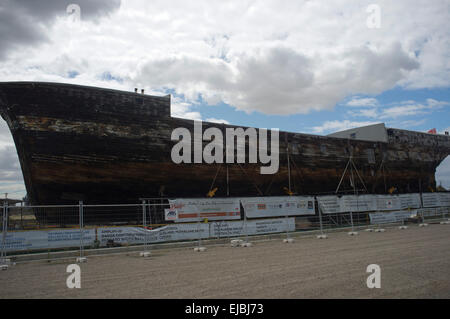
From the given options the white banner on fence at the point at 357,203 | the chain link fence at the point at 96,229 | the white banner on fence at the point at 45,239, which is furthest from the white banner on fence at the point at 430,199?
the white banner on fence at the point at 45,239

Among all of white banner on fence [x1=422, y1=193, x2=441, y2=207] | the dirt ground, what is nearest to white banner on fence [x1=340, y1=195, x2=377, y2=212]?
white banner on fence [x1=422, y1=193, x2=441, y2=207]

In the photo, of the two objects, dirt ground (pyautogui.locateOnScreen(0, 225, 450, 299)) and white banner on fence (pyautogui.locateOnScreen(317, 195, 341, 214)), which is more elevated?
white banner on fence (pyautogui.locateOnScreen(317, 195, 341, 214))

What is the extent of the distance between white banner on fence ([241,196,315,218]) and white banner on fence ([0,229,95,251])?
6.99m

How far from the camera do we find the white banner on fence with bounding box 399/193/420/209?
66.2 ft

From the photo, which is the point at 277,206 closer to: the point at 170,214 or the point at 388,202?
the point at 170,214

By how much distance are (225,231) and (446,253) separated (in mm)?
7405

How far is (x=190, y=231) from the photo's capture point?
12078mm

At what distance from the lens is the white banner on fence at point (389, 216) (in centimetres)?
1709

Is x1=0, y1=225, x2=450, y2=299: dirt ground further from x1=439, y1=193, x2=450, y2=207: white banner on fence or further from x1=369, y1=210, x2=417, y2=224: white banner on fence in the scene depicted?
x1=439, y1=193, x2=450, y2=207: white banner on fence

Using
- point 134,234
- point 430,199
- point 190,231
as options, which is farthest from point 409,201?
point 134,234

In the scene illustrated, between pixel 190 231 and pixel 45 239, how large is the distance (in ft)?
15.9

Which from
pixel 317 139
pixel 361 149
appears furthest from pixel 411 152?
pixel 317 139

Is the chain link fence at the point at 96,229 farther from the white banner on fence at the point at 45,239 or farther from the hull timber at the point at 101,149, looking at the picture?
the hull timber at the point at 101,149
